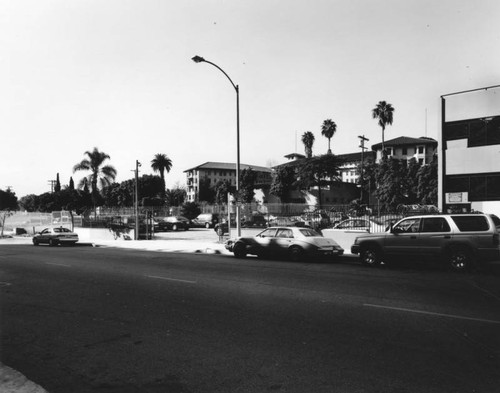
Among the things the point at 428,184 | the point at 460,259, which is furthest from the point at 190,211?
the point at 460,259

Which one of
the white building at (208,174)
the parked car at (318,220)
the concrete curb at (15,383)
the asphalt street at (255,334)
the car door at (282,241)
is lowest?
the asphalt street at (255,334)

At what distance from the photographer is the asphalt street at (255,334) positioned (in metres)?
4.50

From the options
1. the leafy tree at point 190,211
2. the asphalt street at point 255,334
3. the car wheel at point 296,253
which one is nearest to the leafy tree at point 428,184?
the leafy tree at point 190,211

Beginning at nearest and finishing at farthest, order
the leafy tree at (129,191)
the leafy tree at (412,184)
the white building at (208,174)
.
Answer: the leafy tree at (412,184) < the leafy tree at (129,191) < the white building at (208,174)

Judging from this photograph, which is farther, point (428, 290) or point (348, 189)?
point (348, 189)

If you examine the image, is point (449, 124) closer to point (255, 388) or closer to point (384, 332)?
point (384, 332)

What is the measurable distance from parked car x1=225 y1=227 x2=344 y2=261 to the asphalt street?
4.63 meters

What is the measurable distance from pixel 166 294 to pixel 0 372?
4.75 meters

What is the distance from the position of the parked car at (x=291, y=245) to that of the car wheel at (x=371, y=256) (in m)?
1.33

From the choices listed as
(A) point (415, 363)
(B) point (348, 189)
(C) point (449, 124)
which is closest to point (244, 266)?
(A) point (415, 363)

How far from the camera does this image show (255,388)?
4262 millimetres

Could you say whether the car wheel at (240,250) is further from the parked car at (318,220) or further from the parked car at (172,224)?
the parked car at (172,224)

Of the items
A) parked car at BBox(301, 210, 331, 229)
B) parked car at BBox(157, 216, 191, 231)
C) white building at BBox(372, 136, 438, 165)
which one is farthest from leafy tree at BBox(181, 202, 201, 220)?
white building at BBox(372, 136, 438, 165)

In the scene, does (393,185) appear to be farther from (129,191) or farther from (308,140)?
(129,191)
